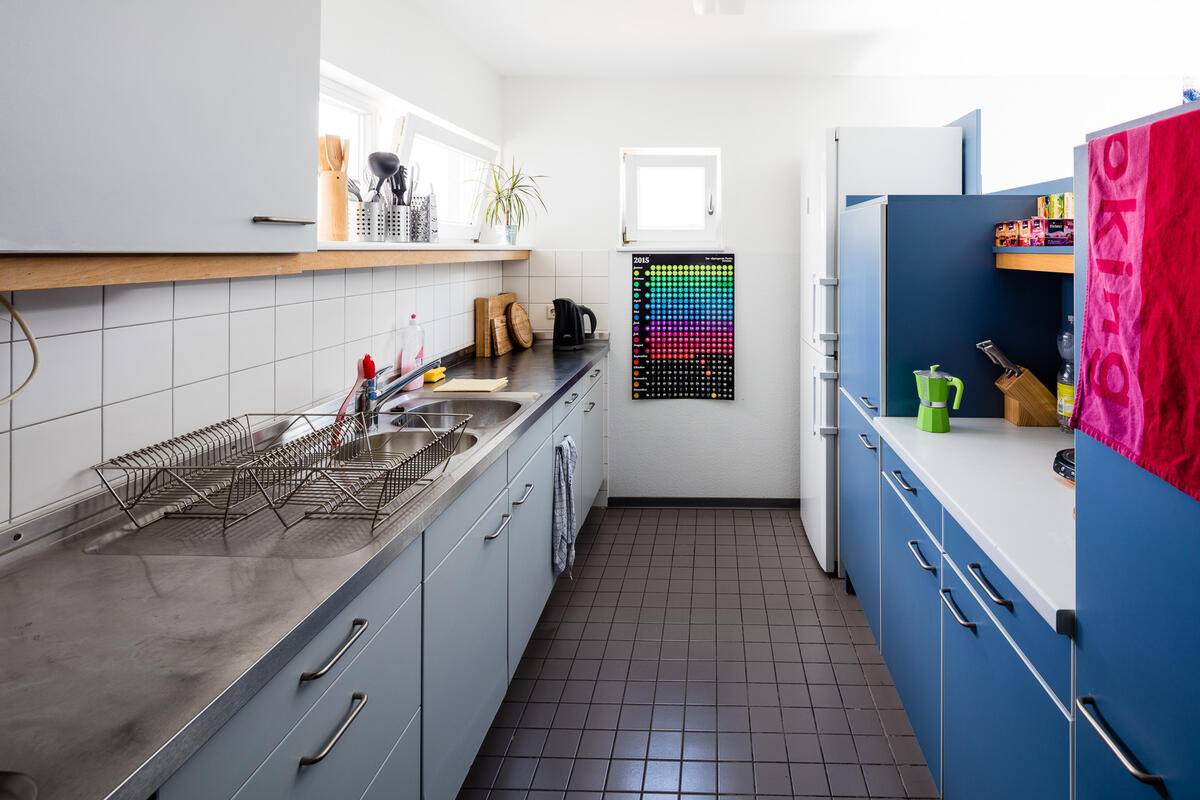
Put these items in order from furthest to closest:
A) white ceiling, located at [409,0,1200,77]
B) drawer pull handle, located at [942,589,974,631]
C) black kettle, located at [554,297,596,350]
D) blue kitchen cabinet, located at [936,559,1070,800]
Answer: black kettle, located at [554,297,596,350] < white ceiling, located at [409,0,1200,77] < drawer pull handle, located at [942,589,974,631] < blue kitchen cabinet, located at [936,559,1070,800]

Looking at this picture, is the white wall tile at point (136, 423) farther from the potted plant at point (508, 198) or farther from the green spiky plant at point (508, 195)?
the green spiky plant at point (508, 195)

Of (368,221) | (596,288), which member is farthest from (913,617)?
(596,288)

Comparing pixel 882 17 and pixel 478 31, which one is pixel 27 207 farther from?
pixel 882 17

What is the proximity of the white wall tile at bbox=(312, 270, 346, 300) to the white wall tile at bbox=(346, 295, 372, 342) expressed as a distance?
71 millimetres

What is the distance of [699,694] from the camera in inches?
104

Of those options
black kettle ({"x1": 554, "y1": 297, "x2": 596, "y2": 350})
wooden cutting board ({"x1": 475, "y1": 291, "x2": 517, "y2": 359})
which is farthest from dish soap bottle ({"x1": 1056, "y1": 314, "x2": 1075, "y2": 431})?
wooden cutting board ({"x1": 475, "y1": 291, "x2": 517, "y2": 359})

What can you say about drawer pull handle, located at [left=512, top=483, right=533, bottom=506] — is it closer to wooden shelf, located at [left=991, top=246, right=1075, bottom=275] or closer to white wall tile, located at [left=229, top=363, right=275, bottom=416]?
white wall tile, located at [left=229, top=363, right=275, bottom=416]

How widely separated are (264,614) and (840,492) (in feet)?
Result: 9.25

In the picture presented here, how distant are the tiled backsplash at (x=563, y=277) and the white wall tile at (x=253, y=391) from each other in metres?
2.66

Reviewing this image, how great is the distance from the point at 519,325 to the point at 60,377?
3.09 meters

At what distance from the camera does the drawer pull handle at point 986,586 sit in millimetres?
1471

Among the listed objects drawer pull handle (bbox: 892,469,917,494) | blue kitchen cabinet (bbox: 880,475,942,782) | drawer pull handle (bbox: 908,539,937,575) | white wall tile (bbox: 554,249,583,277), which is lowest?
blue kitchen cabinet (bbox: 880,475,942,782)

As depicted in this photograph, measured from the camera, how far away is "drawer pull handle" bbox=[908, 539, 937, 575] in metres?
1.96

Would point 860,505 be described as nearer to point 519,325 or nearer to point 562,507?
point 562,507
